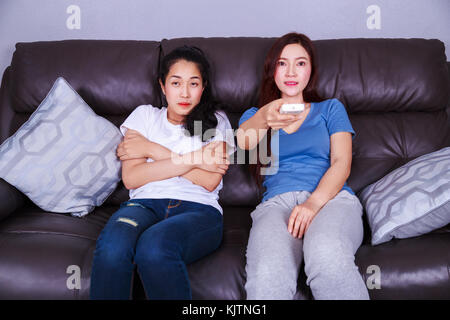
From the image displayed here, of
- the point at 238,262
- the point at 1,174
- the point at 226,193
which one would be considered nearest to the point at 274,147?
the point at 226,193

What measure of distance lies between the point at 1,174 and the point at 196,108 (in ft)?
2.49

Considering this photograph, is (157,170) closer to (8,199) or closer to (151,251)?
(151,251)

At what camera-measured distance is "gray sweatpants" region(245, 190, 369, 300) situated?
101cm

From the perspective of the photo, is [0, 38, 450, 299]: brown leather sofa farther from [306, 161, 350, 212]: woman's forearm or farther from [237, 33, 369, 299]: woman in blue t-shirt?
[306, 161, 350, 212]: woman's forearm

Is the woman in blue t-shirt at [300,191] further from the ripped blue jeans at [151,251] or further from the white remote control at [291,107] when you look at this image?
the ripped blue jeans at [151,251]

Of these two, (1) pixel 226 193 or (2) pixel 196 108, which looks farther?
(1) pixel 226 193

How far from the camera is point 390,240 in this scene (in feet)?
4.11

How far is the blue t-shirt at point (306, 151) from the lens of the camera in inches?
54.3

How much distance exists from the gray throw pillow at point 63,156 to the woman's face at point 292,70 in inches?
27.7

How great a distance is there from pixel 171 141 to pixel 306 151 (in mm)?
509

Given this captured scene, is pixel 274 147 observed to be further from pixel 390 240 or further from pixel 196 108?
pixel 390 240

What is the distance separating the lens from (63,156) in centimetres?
146

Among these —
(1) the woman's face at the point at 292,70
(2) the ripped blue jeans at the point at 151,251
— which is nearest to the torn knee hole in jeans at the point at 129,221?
(2) the ripped blue jeans at the point at 151,251

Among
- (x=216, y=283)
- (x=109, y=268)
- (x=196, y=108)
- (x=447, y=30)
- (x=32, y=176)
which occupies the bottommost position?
(x=216, y=283)
